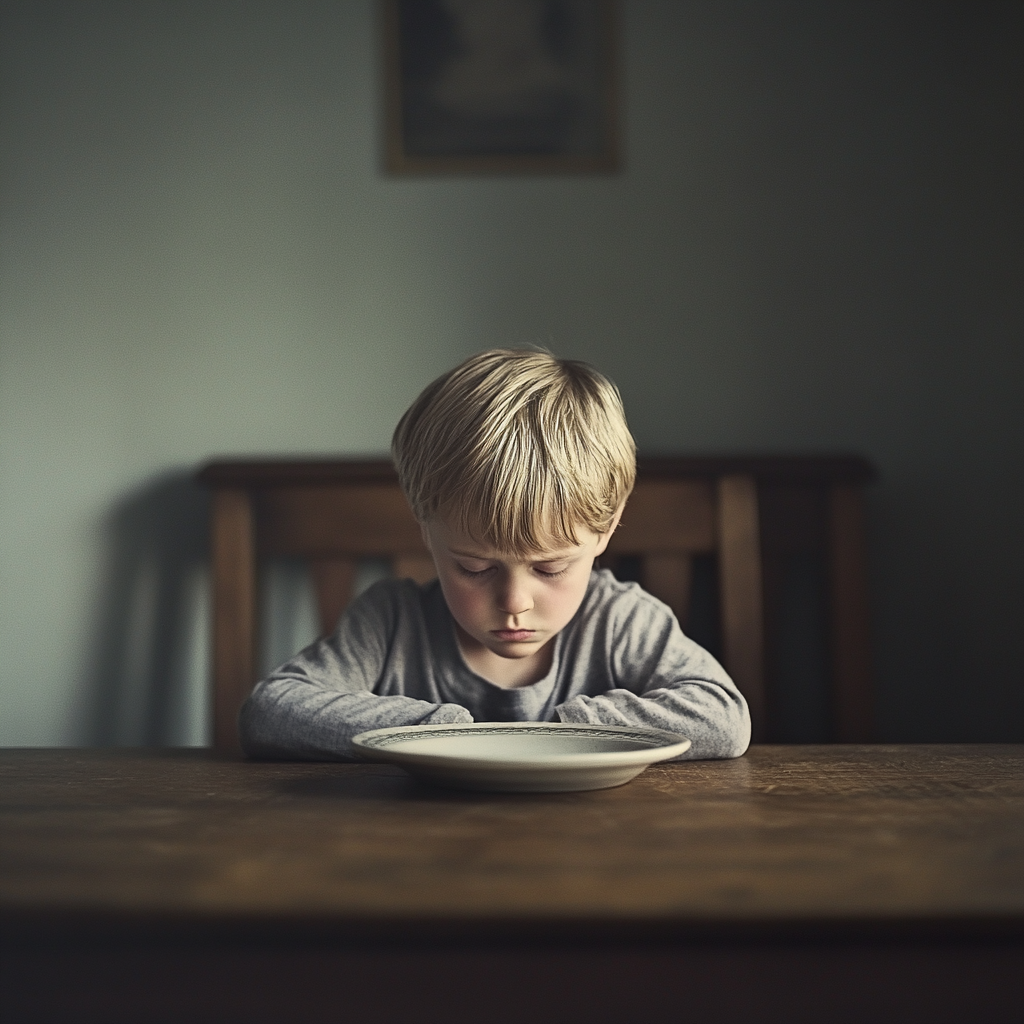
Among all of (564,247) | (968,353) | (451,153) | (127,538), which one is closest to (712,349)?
(564,247)

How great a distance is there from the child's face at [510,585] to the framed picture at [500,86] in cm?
78

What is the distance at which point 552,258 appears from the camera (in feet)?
4.78

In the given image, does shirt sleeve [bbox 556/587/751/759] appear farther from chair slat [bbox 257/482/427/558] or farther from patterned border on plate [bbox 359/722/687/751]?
chair slat [bbox 257/482/427/558]

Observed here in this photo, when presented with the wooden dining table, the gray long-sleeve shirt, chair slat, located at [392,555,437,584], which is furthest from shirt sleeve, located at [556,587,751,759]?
chair slat, located at [392,555,437,584]

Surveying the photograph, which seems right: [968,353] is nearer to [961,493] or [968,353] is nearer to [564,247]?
[961,493]

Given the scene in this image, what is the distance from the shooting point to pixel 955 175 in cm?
146

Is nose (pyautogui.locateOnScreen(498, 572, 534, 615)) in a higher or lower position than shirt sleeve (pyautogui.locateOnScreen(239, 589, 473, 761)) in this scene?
higher

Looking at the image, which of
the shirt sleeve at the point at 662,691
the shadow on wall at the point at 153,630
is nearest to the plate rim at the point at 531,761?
the shirt sleeve at the point at 662,691

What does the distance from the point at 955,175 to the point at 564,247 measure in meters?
0.58

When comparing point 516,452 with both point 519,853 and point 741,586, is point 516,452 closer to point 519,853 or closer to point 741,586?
point 519,853

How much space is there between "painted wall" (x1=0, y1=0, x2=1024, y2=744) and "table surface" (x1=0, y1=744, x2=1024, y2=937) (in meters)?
0.79

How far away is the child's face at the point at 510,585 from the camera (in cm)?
82

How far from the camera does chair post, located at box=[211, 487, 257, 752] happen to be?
1324 mm

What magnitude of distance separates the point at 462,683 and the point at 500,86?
0.90 meters
